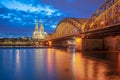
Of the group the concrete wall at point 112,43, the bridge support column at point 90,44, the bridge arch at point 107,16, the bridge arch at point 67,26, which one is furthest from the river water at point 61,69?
the bridge arch at point 67,26

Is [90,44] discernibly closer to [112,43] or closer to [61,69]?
[112,43]

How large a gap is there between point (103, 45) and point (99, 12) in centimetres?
1400

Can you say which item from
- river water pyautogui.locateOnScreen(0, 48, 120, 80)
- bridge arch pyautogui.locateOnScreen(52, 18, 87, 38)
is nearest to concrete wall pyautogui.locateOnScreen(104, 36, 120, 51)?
bridge arch pyautogui.locateOnScreen(52, 18, 87, 38)

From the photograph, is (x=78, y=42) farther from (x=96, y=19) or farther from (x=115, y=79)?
(x=115, y=79)

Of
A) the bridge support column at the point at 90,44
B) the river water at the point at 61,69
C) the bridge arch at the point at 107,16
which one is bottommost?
the river water at the point at 61,69

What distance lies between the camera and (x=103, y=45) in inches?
3314

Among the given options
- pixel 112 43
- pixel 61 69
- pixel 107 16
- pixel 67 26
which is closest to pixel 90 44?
pixel 112 43

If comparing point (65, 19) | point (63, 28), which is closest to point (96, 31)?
point (65, 19)

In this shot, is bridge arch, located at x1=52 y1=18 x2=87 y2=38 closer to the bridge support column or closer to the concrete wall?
the bridge support column

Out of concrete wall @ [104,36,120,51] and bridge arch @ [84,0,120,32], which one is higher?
bridge arch @ [84,0,120,32]

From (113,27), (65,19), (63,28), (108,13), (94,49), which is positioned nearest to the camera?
(113,27)

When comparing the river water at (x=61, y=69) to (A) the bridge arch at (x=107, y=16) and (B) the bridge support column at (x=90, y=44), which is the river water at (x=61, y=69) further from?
(B) the bridge support column at (x=90, y=44)

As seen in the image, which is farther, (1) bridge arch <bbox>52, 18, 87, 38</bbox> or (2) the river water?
(1) bridge arch <bbox>52, 18, 87, 38</bbox>

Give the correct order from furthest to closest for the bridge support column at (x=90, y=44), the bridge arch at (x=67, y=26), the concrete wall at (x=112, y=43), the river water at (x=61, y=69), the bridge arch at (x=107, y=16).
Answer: the bridge arch at (x=67, y=26), the bridge support column at (x=90, y=44), the concrete wall at (x=112, y=43), the bridge arch at (x=107, y=16), the river water at (x=61, y=69)
